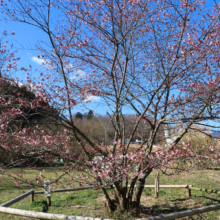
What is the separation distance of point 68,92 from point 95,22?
151 centimetres

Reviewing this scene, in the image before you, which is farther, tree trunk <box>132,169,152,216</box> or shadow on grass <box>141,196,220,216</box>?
shadow on grass <box>141,196,220,216</box>

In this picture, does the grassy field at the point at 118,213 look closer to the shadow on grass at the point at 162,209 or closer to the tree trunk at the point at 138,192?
the shadow on grass at the point at 162,209

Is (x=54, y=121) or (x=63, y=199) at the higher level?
(x=54, y=121)

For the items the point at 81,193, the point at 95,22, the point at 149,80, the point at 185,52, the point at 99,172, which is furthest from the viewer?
the point at 81,193

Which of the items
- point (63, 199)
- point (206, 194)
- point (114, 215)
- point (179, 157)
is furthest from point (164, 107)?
point (63, 199)

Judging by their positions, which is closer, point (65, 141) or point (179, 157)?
point (179, 157)

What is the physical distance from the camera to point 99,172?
362 cm

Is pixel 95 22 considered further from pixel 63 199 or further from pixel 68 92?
pixel 63 199

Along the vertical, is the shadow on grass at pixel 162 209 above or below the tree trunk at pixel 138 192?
below

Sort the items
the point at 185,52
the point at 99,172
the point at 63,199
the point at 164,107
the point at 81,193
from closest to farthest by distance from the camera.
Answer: the point at 99,172 → the point at 185,52 → the point at 164,107 → the point at 63,199 → the point at 81,193

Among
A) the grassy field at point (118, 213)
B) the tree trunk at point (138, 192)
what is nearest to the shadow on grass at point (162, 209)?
the grassy field at point (118, 213)

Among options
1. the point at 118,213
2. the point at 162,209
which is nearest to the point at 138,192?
the point at 118,213

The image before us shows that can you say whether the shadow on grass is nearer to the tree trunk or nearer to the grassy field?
the grassy field

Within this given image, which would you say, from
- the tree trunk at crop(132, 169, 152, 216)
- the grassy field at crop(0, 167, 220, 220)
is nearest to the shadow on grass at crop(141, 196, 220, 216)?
the grassy field at crop(0, 167, 220, 220)
